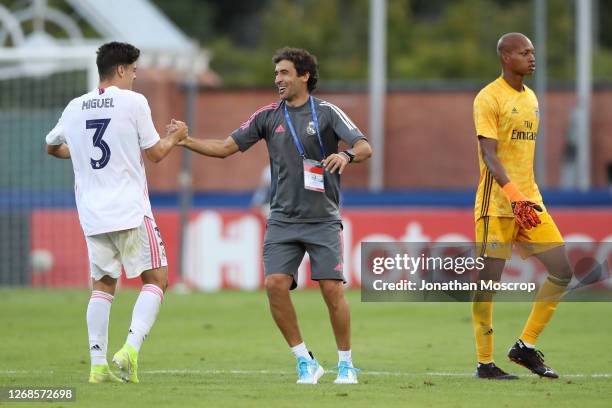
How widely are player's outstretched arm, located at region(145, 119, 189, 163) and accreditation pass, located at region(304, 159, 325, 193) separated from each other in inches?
38.2

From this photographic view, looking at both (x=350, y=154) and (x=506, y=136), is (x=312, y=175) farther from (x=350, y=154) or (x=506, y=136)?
(x=506, y=136)

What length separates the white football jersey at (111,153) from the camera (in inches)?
382

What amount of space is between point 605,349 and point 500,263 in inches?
119

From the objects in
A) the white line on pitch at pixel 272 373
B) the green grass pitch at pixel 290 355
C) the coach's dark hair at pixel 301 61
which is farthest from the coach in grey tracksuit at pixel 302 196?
the white line on pitch at pixel 272 373

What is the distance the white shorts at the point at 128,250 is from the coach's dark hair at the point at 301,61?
1.54 metres

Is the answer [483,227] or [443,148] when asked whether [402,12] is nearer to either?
[443,148]

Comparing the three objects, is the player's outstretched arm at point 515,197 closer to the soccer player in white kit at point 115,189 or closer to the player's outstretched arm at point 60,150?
the soccer player in white kit at point 115,189

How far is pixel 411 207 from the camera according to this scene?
22312mm

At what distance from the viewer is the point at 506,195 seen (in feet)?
33.0

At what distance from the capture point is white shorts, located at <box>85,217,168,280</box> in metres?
9.81

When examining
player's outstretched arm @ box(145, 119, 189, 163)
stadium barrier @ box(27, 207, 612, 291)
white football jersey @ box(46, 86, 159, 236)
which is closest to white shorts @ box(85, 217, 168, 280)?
white football jersey @ box(46, 86, 159, 236)

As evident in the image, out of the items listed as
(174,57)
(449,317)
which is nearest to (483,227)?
(449,317)

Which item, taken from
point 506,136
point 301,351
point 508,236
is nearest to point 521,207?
point 508,236

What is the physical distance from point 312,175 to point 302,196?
20 cm
